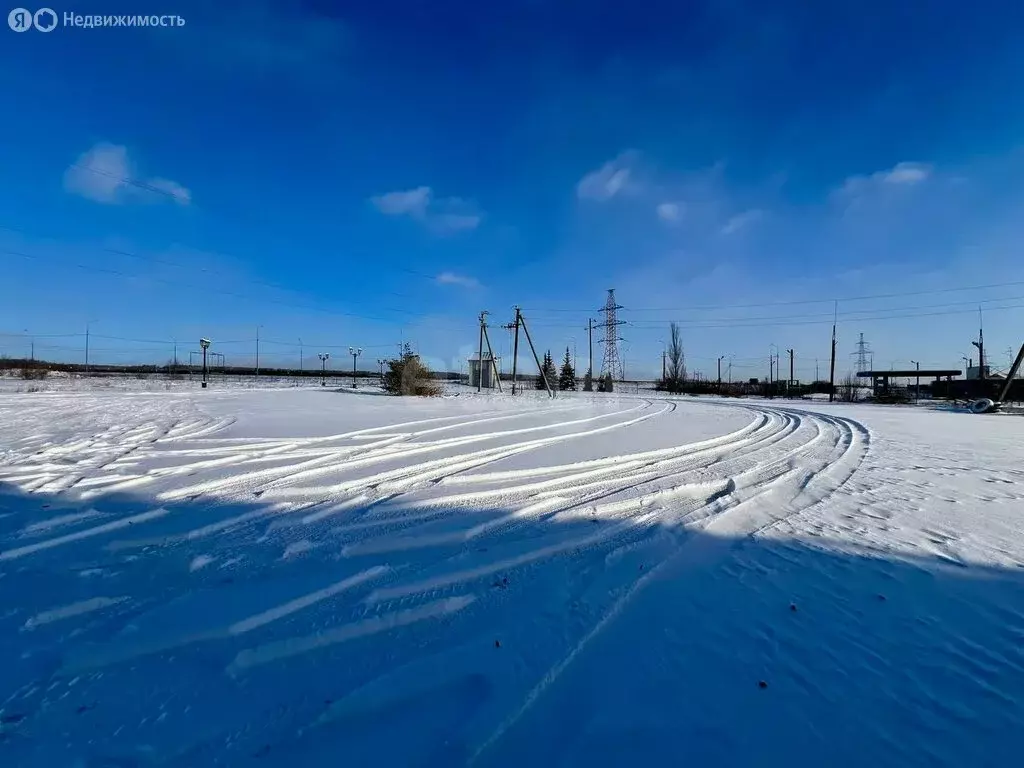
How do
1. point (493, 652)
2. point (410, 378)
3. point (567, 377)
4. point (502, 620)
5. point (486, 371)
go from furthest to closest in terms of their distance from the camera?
point (567, 377), point (486, 371), point (410, 378), point (502, 620), point (493, 652)

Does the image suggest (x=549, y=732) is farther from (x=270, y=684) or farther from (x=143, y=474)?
(x=143, y=474)

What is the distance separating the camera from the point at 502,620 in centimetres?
242

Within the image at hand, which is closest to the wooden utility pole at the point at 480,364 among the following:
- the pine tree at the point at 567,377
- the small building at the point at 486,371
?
the small building at the point at 486,371

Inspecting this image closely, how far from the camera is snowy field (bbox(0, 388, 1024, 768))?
66.3 inches

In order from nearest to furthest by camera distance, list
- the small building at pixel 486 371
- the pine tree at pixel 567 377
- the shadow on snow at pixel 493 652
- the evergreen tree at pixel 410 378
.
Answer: the shadow on snow at pixel 493 652 → the evergreen tree at pixel 410 378 → the small building at pixel 486 371 → the pine tree at pixel 567 377

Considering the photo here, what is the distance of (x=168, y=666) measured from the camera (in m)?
2.01

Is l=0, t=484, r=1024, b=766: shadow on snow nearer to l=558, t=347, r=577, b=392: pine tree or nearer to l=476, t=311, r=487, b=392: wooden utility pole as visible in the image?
l=476, t=311, r=487, b=392: wooden utility pole

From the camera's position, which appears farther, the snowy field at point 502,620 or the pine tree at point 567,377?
the pine tree at point 567,377

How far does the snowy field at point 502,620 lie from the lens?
5.52ft

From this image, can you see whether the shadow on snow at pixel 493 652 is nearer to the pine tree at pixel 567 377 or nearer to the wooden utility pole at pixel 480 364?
the wooden utility pole at pixel 480 364

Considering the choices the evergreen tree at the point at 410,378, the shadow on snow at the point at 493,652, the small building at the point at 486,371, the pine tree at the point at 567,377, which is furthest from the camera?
the pine tree at the point at 567,377

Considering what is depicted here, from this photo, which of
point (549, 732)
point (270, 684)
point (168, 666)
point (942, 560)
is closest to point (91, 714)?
point (168, 666)

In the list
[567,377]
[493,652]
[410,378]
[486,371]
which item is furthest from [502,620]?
Result: [567,377]

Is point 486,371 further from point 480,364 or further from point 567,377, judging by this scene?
point 567,377
